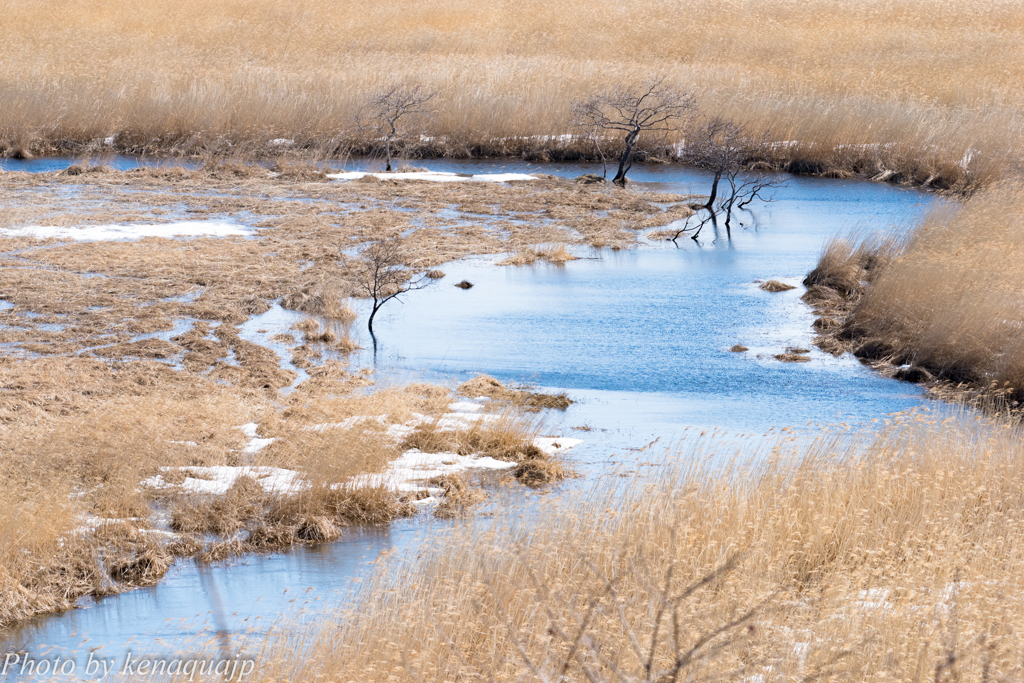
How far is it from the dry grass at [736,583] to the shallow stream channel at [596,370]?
95 cm

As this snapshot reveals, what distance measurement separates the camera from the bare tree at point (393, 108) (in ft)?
92.7

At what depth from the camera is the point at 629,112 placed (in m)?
29.2

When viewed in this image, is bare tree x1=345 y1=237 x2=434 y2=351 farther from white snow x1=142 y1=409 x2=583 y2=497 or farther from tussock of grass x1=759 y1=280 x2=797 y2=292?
tussock of grass x1=759 y1=280 x2=797 y2=292

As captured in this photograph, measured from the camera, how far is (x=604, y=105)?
2972 cm

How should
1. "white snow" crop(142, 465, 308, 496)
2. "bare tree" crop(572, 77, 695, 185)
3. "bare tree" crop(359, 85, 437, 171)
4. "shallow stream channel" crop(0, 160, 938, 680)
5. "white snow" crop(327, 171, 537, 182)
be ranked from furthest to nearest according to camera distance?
"bare tree" crop(359, 85, 437, 171), "white snow" crop(327, 171, 537, 182), "bare tree" crop(572, 77, 695, 185), "white snow" crop(142, 465, 308, 496), "shallow stream channel" crop(0, 160, 938, 680)

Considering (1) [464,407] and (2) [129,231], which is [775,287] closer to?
(1) [464,407]

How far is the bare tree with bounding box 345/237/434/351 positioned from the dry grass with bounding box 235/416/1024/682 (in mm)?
7449

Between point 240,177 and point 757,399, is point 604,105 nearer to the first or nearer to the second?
point 240,177

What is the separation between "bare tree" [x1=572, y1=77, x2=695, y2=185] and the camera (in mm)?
26159

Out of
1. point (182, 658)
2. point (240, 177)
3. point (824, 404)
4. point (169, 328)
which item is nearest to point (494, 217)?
point (240, 177)

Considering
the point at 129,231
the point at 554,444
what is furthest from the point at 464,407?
the point at 129,231

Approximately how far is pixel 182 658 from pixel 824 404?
28.3ft

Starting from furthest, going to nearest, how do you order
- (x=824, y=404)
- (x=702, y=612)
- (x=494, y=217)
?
(x=494, y=217) → (x=824, y=404) → (x=702, y=612)

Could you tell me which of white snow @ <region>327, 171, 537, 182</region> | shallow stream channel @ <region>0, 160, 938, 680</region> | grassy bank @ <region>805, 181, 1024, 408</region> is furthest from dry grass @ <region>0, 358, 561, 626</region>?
white snow @ <region>327, 171, 537, 182</region>
